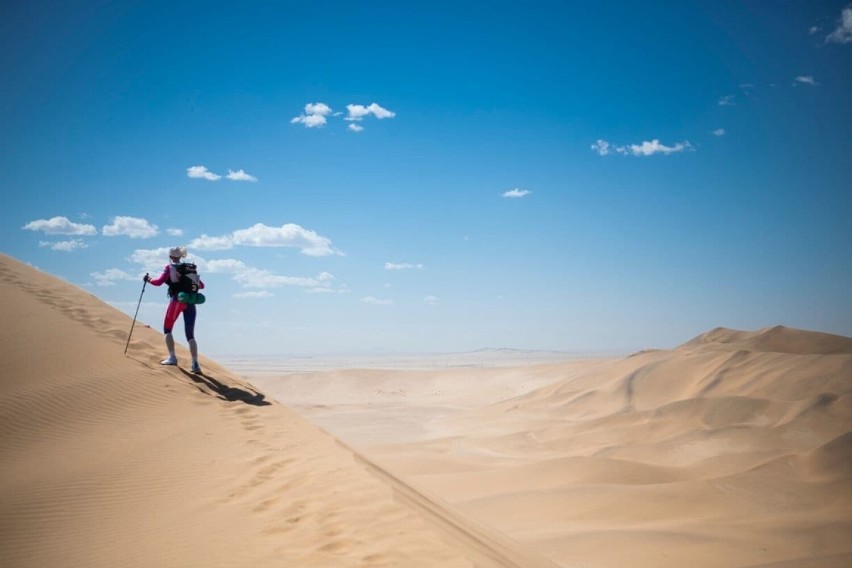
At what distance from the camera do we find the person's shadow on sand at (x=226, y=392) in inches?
284

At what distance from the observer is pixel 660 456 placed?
1230cm

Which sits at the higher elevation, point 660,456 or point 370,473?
point 370,473

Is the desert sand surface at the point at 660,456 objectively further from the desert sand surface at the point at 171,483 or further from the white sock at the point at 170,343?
the white sock at the point at 170,343

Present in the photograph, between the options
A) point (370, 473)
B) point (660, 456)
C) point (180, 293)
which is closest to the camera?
point (370, 473)

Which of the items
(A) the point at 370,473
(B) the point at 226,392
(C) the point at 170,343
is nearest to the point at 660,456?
(A) the point at 370,473

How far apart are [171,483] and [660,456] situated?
12.0 metres

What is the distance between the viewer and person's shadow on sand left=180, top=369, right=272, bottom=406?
23.7 ft

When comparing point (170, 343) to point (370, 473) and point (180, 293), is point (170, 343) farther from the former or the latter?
point (370, 473)

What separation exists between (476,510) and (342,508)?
5917mm

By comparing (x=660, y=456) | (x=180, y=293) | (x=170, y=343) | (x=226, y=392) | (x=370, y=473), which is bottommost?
(x=660, y=456)

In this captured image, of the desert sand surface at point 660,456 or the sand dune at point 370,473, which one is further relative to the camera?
the desert sand surface at point 660,456

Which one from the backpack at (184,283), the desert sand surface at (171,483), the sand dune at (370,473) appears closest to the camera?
the desert sand surface at (171,483)

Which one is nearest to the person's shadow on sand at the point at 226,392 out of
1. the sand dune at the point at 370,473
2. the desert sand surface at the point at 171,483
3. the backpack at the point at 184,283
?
the sand dune at the point at 370,473

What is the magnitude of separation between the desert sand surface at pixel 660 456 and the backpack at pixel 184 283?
388 cm
